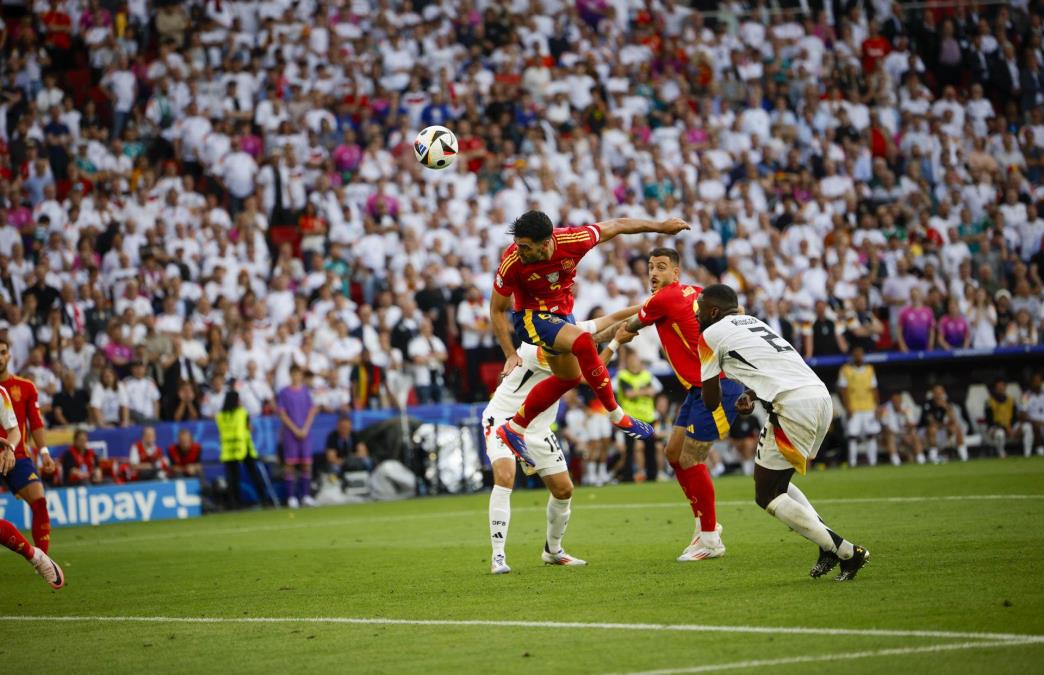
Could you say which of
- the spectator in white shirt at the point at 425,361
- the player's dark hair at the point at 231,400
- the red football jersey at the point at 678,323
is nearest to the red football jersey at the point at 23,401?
the red football jersey at the point at 678,323

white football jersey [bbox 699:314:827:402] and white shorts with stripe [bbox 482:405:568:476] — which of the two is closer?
white football jersey [bbox 699:314:827:402]

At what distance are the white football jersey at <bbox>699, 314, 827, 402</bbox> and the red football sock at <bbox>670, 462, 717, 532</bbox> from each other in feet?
7.12

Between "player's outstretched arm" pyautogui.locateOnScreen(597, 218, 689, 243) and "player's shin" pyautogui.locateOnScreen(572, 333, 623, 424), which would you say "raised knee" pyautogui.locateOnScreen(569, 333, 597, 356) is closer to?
"player's shin" pyautogui.locateOnScreen(572, 333, 623, 424)

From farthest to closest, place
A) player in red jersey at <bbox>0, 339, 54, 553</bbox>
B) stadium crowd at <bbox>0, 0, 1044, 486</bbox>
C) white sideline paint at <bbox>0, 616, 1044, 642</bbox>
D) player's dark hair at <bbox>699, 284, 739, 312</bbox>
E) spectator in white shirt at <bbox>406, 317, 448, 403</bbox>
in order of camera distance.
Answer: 1. spectator in white shirt at <bbox>406, 317, 448, 403</bbox>
2. stadium crowd at <bbox>0, 0, 1044, 486</bbox>
3. player in red jersey at <bbox>0, 339, 54, 553</bbox>
4. player's dark hair at <bbox>699, 284, 739, 312</bbox>
5. white sideline paint at <bbox>0, 616, 1044, 642</bbox>

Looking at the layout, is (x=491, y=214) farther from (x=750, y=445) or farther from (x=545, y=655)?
(x=545, y=655)

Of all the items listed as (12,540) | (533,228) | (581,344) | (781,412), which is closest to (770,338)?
(781,412)

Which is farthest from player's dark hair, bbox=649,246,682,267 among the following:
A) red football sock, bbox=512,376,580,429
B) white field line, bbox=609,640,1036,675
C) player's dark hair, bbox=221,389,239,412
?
player's dark hair, bbox=221,389,239,412

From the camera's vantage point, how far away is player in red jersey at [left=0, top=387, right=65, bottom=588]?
39.0 ft

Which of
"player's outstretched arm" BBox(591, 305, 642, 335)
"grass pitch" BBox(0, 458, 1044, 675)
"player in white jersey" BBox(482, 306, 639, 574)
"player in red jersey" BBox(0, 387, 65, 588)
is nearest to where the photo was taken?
"grass pitch" BBox(0, 458, 1044, 675)

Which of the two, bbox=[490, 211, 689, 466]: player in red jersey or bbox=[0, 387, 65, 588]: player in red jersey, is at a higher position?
bbox=[490, 211, 689, 466]: player in red jersey

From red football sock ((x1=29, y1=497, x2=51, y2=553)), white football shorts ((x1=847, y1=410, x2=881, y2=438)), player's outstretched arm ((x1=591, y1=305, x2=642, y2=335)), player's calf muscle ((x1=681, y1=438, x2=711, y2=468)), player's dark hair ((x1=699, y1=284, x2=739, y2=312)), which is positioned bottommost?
white football shorts ((x1=847, y1=410, x2=881, y2=438))

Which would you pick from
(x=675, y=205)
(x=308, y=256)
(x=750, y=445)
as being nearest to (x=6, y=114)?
(x=308, y=256)

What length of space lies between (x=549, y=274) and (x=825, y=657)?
17.4ft

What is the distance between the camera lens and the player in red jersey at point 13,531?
11898 mm
